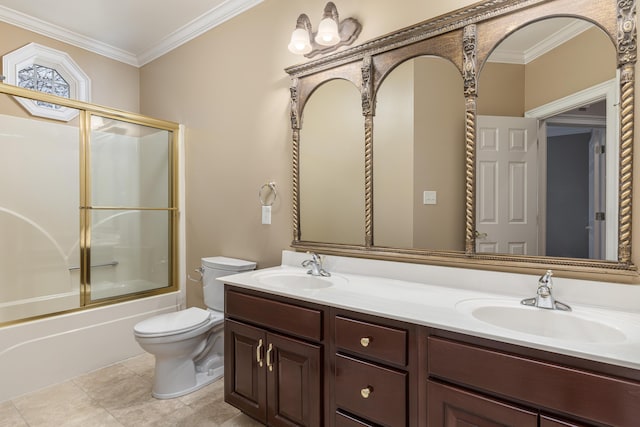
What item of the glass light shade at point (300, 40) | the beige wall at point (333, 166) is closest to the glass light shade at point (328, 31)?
the glass light shade at point (300, 40)

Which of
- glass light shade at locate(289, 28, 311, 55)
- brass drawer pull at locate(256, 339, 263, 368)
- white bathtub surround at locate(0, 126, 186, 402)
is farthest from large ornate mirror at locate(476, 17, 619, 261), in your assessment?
white bathtub surround at locate(0, 126, 186, 402)

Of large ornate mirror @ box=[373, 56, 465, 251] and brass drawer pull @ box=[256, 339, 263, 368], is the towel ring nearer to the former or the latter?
large ornate mirror @ box=[373, 56, 465, 251]

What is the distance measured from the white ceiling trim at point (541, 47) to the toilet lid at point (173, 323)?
216 centimetres

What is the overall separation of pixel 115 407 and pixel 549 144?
264 cm

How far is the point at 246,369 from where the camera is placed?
1.73 metres

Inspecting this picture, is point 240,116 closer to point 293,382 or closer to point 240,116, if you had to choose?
point 240,116

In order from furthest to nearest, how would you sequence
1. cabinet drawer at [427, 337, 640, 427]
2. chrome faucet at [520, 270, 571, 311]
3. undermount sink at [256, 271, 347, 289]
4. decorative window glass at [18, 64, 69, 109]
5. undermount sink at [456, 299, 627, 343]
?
1. decorative window glass at [18, 64, 69, 109]
2. undermount sink at [256, 271, 347, 289]
3. chrome faucet at [520, 270, 571, 311]
4. undermount sink at [456, 299, 627, 343]
5. cabinet drawer at [427, 337, 640, 427]

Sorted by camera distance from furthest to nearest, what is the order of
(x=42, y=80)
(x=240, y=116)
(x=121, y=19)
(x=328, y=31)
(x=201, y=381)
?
(x=42, y=80), (x=121, y=19), (x=240, y=116), (x=201, y=381), (x=328, y=31)

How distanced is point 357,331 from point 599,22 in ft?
4.88

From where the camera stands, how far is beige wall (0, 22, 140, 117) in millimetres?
2707

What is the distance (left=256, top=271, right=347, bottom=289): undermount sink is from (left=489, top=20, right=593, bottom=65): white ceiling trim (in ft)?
4.25

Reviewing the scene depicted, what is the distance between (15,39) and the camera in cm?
272

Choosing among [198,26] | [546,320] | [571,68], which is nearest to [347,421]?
[546,320]

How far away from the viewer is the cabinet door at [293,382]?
1440 mm
